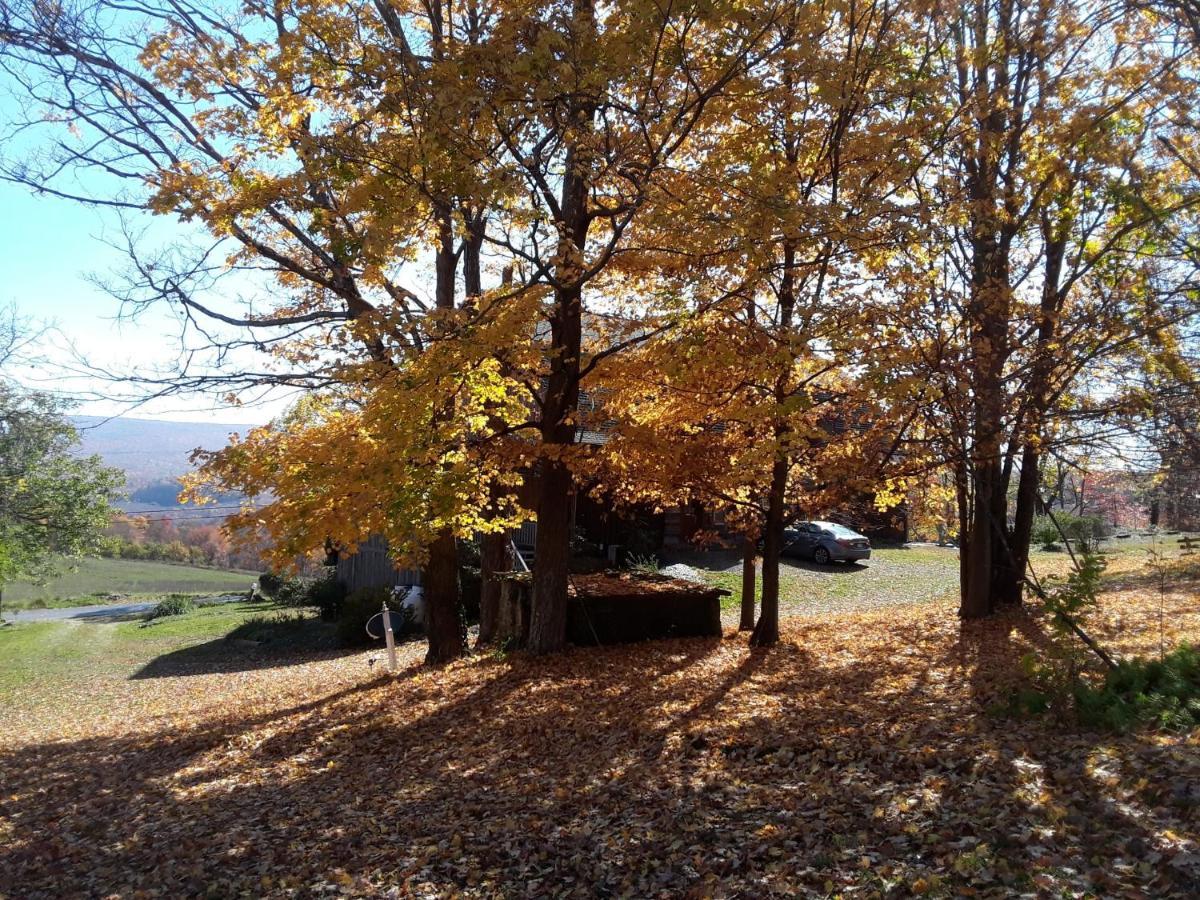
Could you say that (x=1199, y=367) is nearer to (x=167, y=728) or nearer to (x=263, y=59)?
(x=263, y=59)

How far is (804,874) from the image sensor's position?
4.20 metres

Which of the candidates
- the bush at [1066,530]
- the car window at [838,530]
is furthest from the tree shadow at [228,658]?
the bush at [1066,530]

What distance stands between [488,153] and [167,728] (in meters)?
7.85

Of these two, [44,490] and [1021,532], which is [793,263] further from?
[44,490]

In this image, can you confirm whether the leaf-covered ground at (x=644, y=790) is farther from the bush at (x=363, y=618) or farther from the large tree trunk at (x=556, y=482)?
the bush at (x=363, y=618)

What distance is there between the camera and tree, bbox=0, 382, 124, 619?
26156mm

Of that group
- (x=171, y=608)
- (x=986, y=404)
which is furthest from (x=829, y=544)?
(x=171, y=608)

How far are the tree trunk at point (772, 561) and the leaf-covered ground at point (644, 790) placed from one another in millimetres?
1053

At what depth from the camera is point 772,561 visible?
11.6 metres

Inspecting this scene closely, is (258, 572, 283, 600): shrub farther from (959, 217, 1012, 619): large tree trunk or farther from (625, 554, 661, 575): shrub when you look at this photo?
(959, 217, 1012, 619): large tree trunk

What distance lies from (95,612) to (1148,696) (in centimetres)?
4476

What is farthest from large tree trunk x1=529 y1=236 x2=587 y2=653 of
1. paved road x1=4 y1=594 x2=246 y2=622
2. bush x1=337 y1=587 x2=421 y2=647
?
paved road x1=4 y1=594 x2=246 y2=622

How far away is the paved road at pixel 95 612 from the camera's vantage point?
124 ft

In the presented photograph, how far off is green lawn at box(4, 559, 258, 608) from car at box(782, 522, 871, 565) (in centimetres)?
3527
